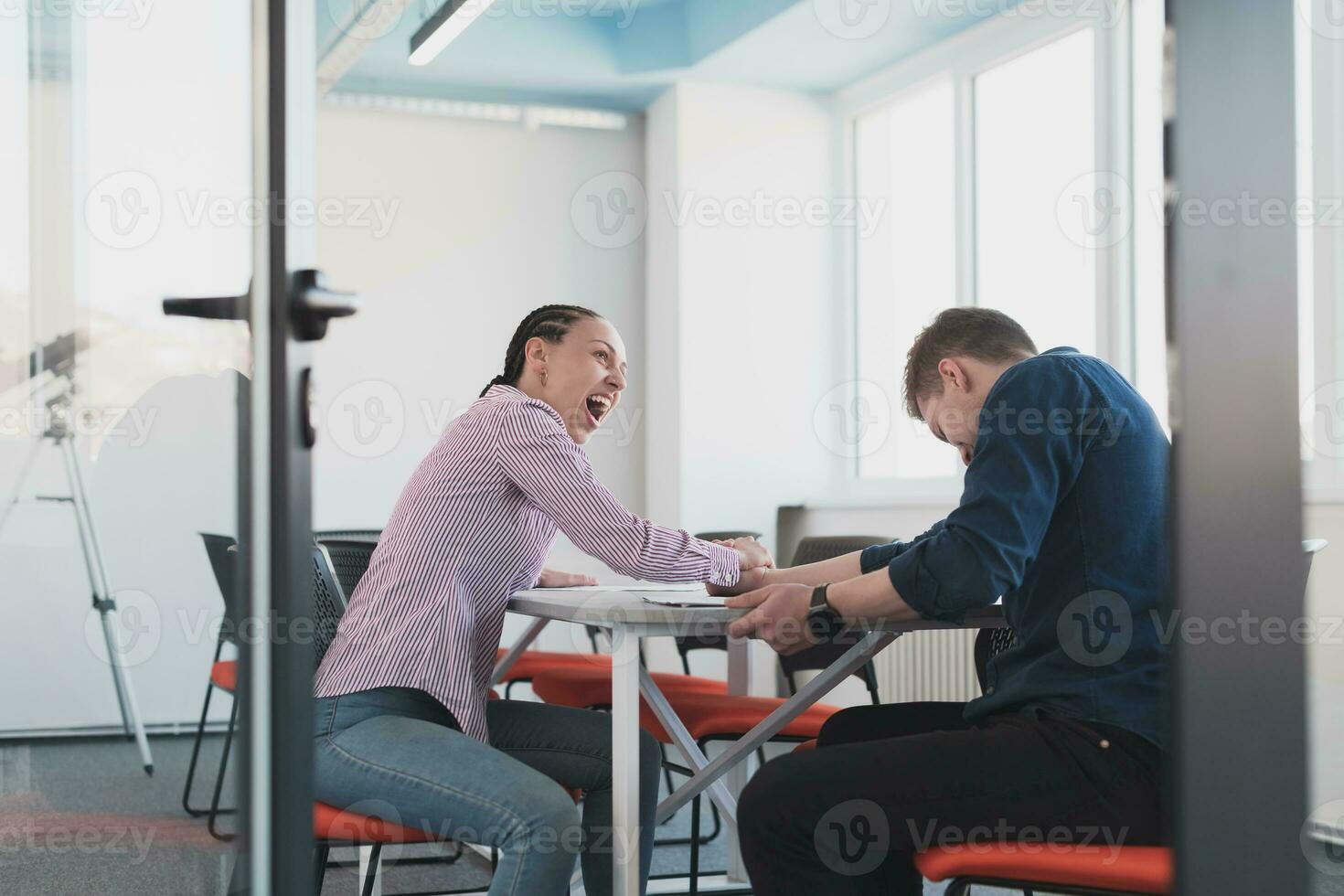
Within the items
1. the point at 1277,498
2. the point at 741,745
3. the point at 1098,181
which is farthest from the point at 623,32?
the point at 1277,498

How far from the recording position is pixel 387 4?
4691 millimetres

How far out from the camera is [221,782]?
1.34 meters

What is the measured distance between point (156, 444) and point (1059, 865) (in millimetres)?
1155

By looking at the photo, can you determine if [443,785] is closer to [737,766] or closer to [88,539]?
[88,539]

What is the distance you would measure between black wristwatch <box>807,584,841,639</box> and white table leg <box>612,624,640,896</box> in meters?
0.27

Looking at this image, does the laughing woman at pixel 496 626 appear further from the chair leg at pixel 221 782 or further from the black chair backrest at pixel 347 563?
the black chair backrest at pixel 347 563

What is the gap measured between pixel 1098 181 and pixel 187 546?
4.02m

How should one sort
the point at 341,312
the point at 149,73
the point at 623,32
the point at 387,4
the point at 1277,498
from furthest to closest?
the point at 623,32 → the point at 387,4 → the point at 149,73 → the point at 341,312 → the point at 1277,498

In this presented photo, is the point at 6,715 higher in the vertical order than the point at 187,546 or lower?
lower

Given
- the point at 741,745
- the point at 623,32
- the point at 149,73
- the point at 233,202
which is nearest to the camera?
the point at 233,202

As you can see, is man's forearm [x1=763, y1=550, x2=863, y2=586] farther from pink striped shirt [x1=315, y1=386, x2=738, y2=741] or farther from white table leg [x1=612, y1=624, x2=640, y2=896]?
white table leg [x1=612, y1=624, x2=640, y2=896]

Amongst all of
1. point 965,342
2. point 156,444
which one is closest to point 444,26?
point 965,342

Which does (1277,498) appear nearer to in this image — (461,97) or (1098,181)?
(1098,181)

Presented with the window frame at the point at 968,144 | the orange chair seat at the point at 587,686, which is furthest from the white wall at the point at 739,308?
the orange chair seat at the point at 587,686
